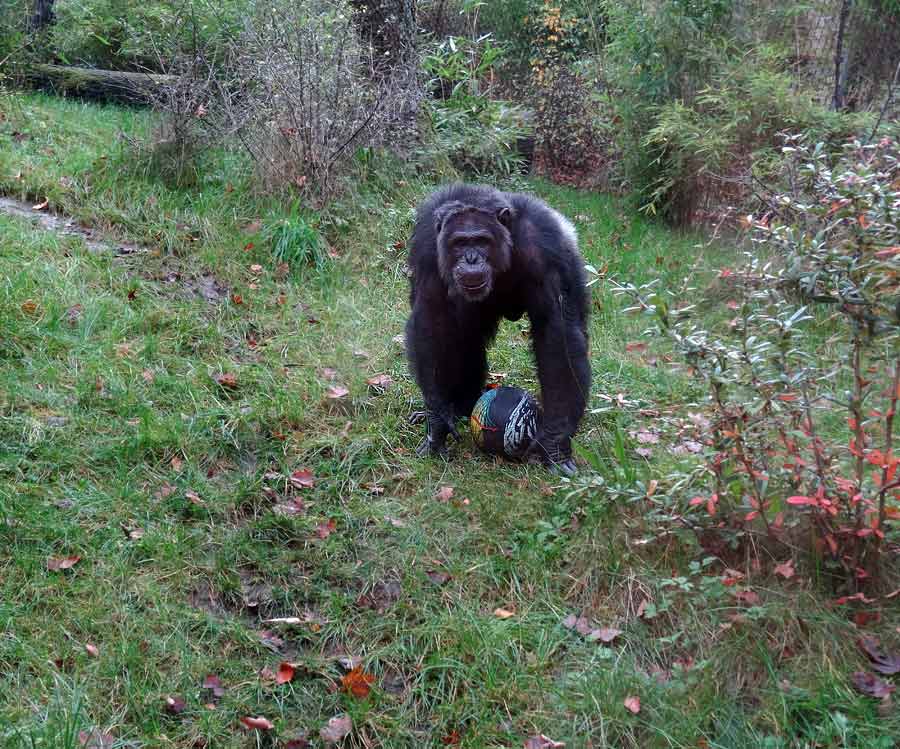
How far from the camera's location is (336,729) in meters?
3.69

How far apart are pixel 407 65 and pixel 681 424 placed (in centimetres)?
610

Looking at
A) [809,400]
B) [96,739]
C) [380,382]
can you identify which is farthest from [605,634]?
[380,382]

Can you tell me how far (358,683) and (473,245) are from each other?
243cm

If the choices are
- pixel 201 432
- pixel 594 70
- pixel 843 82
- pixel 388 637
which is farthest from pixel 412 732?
pixel 594 70

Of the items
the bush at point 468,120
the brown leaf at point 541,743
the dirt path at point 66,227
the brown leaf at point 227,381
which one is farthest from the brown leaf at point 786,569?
the bush at point 468,120

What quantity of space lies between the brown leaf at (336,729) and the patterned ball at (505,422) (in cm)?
208

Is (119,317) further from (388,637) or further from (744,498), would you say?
(744,498)

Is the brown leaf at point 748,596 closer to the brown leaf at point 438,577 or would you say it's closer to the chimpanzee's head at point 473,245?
the brown leaf at point 438,577

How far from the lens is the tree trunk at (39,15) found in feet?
41.9

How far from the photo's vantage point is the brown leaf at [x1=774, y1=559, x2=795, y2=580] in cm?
385

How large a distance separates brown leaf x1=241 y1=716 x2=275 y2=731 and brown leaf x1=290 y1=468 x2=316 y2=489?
1.65 m

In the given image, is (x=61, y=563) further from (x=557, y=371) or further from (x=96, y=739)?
(x=557, y=371)

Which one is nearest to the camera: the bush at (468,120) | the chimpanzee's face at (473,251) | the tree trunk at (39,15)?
the chimpanzee's face at (473,251)

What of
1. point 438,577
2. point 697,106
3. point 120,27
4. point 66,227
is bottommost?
point 438,577
